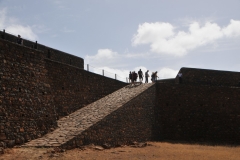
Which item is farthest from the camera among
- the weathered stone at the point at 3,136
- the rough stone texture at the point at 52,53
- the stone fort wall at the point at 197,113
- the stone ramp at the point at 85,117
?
the stone fort wall at the point at 197,113

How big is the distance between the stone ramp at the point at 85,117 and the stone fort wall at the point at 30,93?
0.49 meters

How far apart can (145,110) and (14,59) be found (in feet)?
26.7

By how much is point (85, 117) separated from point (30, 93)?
3.25 metres

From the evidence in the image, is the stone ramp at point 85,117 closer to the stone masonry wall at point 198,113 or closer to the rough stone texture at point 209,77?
the stone masonry wall at point 198,113

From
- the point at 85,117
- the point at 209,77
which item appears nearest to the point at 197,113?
the point at 209,77

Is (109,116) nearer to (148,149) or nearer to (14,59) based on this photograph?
(148,149)

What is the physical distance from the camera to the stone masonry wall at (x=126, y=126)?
42.5ft

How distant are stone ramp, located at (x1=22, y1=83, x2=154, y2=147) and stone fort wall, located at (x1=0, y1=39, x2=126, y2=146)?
A: 1.60ft

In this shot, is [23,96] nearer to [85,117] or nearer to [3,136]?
[3,136]

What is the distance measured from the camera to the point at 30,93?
1250cm

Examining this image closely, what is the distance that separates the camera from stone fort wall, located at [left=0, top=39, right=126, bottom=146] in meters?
11.2

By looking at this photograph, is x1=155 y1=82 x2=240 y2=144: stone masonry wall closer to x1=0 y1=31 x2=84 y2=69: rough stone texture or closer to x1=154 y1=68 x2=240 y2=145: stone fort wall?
x1=154 y1=68 x2=240 y2=145: stone fort wall

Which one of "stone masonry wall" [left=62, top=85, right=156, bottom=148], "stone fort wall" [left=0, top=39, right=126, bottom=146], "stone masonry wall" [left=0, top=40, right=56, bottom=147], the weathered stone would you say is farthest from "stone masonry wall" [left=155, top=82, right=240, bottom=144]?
the weathered stone

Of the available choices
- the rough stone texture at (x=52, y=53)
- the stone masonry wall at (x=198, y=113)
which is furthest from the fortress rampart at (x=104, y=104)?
the rough stone texture at (x=52, y=53)
